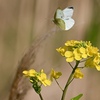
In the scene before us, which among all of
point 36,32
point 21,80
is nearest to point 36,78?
point 21,80

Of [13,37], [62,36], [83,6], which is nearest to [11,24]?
[13,37]

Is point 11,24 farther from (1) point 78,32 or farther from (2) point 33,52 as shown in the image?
(2) point 33,52

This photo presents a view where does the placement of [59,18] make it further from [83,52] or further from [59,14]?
[83,52]

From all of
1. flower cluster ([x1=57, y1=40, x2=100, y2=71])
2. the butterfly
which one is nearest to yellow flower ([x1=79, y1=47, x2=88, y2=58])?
flower cluster ([x1=57, y1=40, x2=100, y2=71])

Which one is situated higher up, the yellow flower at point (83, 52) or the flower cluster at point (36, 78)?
the yellow flower at point (83, 52)

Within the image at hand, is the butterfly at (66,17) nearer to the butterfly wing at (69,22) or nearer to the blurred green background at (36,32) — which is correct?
the butterfly wing at (69,22)

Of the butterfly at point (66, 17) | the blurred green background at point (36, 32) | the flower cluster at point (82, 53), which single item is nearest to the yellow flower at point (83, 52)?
the flower cluster at point (82, 53)
